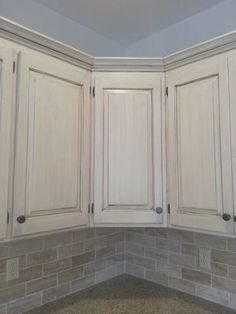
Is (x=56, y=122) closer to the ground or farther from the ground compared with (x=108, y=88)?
closer to the ground

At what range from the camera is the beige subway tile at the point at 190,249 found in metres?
1.64

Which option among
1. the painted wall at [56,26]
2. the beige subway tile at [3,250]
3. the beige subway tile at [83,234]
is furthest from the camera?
the beige subway tile at [83,234]

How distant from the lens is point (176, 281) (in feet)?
5.63

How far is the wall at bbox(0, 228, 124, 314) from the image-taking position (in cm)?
143

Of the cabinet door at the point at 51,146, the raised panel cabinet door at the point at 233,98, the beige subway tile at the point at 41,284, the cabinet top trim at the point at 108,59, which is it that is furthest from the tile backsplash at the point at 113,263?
the cabinet top trim at the point at 108,59

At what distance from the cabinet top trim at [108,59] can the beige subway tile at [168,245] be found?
3.41 feet

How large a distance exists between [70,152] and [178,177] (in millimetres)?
555

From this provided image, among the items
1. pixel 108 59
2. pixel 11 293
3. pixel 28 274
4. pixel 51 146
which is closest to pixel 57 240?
pixel 28 274

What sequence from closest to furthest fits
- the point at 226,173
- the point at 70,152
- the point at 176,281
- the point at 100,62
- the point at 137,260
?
1. the point at 226,173
2. the point at 70,152
3. the point at 100,62
4. the point at 176,281
5. the point at 137,260

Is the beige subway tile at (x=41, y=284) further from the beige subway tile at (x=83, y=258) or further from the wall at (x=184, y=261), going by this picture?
the wall at (x=184, y=261)

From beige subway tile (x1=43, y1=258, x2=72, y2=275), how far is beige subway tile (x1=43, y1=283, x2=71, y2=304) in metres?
0.10

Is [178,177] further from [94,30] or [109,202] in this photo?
[94,30]

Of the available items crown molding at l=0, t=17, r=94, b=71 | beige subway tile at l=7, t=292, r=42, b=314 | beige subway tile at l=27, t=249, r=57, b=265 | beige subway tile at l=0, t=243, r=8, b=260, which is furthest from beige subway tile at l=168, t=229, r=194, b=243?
crown molding at l=0, t=17, r=94, b=71

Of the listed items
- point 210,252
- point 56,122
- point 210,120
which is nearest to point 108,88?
point 56,122
